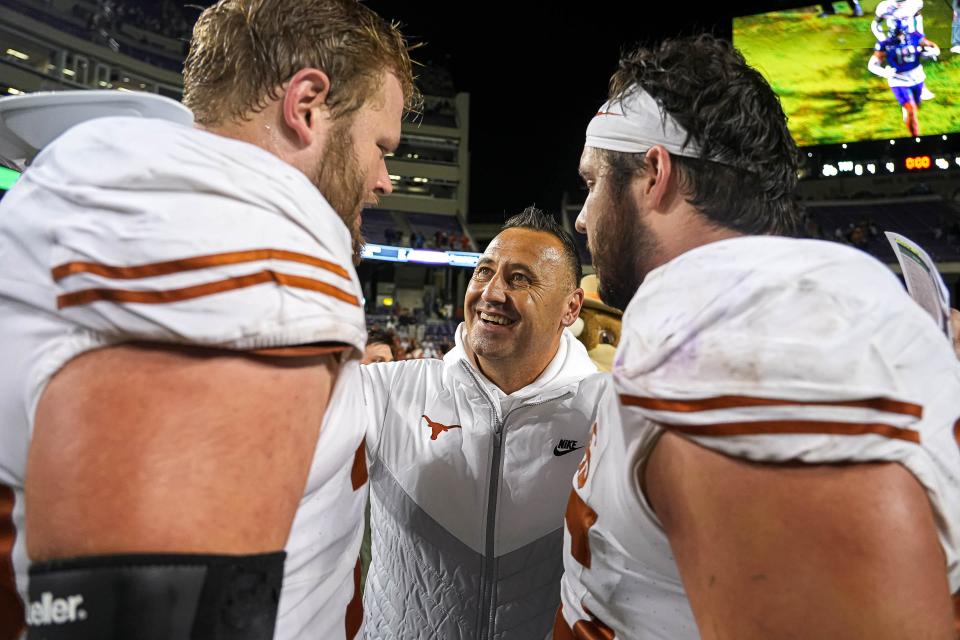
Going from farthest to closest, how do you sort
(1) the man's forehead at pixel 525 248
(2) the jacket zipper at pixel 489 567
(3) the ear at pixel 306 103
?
1. (1) the man's forehead at pixel 525 248
2. (2) the jacket zipper at pixel 489 567
3. (3) the ear at pixel 306 103

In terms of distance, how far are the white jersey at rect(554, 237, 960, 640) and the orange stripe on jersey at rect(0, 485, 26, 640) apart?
79cm

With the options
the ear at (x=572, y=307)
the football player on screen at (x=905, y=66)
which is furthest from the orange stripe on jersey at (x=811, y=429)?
the football player on screen at (x=905, y=66)

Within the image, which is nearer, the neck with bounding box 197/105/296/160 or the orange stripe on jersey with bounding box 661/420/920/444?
the orange stripe on jersey with bounding box 661/420/920/444

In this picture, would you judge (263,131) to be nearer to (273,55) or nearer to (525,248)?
(273,55)

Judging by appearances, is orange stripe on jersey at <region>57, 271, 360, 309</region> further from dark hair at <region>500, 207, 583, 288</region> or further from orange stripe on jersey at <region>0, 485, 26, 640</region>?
dark hair at <region>500, 207, 583, 288</region>

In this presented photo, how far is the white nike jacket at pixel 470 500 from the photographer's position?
1.87 meters

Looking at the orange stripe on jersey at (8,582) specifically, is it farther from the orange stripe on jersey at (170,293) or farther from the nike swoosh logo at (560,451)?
the nike swoosh logo at (560,451)

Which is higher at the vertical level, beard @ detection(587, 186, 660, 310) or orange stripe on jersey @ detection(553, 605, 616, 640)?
beard @ detection(587, 186, 660, 310)

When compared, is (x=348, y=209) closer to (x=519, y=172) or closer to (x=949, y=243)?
(x=949, y=243)

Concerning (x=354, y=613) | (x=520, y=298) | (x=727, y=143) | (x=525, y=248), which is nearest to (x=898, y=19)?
(x=525, y=248)

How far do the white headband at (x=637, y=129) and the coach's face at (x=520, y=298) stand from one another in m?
0.96

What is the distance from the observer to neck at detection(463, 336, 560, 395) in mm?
2205

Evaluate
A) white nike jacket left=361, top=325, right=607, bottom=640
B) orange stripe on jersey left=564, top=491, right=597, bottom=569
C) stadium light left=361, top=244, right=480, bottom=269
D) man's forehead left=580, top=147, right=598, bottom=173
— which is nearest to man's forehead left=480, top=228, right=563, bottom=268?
white nike jacket left=361, top=325, right=607, bottom=640

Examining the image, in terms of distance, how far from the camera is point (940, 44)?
635 inches
